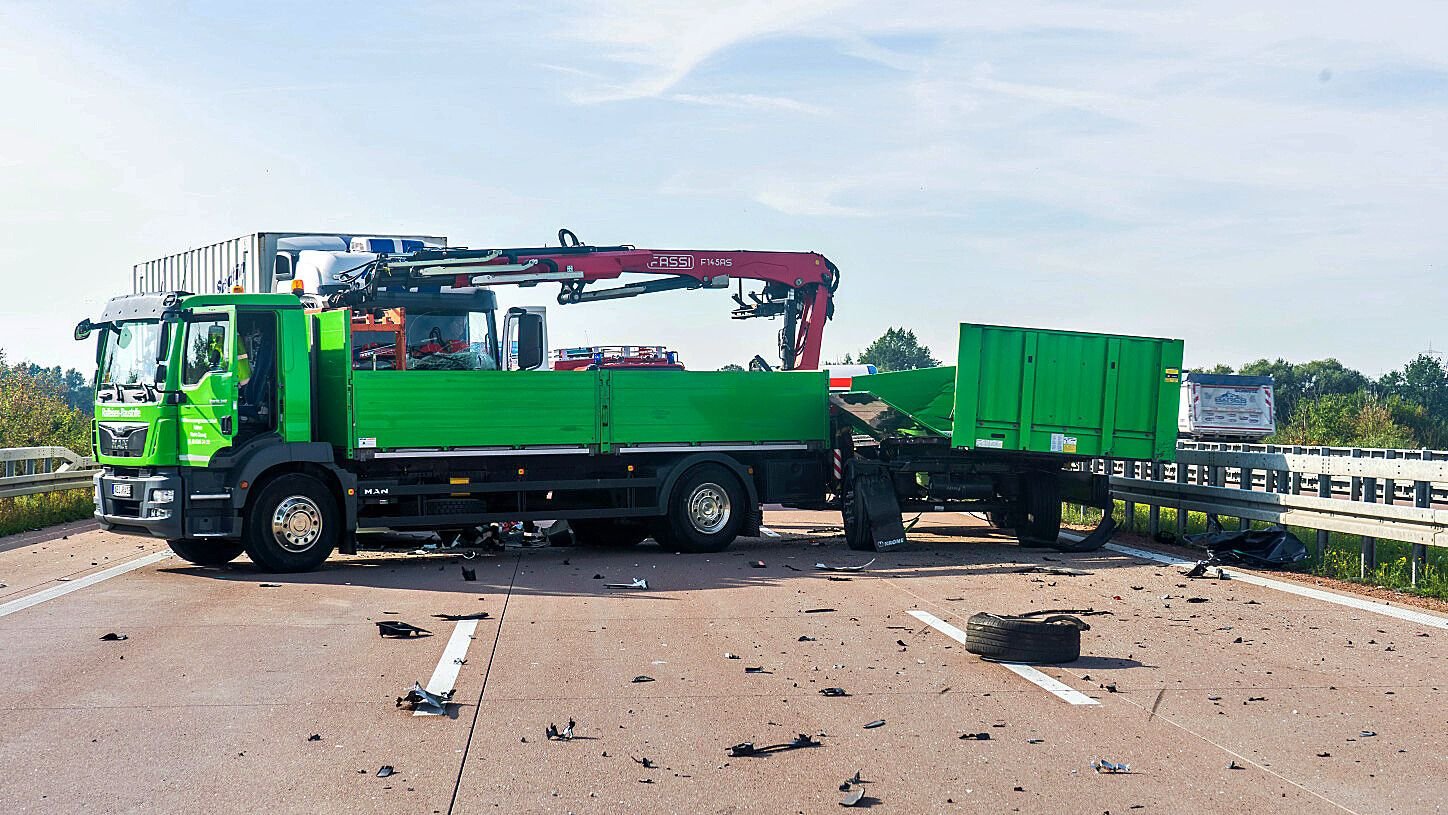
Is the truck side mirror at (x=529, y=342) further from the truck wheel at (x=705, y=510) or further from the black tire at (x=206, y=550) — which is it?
the black tire at (x=206, y=550)

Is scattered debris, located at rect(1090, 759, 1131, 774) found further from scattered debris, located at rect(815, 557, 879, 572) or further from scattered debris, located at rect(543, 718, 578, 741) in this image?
scattered debris, located at rect(815, 557, 879, 572)

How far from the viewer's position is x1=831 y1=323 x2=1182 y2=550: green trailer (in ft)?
53.0

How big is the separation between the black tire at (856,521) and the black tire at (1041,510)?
2.33 m

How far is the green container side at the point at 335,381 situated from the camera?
1473 centimetres

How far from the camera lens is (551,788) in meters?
5.70

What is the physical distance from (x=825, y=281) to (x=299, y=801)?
17679mm

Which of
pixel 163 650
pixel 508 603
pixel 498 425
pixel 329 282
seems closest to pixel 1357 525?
pixel 508 603

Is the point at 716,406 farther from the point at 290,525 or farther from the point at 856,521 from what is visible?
the point at 290,525

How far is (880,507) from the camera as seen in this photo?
16.2 m

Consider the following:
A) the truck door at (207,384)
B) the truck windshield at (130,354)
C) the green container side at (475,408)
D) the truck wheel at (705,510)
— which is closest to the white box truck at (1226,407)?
the truck wheel at (705,510)

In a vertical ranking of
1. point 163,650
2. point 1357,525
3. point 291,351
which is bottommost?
point 163,650

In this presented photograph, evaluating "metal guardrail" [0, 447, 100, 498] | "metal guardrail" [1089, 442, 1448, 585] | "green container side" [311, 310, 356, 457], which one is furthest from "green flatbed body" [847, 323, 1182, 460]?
"metal guardrail" [0, 447, 100, 498]

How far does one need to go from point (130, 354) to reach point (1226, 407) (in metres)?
35.5

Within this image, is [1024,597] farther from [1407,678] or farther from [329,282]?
[329,282]
